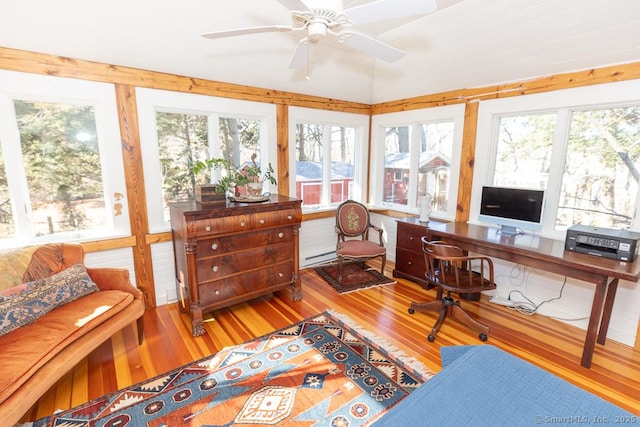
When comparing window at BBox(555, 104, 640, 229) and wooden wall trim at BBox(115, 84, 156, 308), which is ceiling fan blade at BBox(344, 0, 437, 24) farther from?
window at BBox(555, 104, 640, 229)

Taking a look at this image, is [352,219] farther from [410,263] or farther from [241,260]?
[241,260]

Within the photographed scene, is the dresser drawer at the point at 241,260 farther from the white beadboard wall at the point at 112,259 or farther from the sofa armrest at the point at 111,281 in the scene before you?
the white beadboard wall at the point at 112,259

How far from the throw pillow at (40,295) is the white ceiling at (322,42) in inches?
68.9

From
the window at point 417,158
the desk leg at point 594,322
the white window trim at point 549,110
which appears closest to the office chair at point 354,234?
the window at point 417,158

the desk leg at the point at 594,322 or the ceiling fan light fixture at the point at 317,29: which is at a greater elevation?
the ceiling fan light fixture at the point at 317,29

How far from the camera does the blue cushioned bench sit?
1.04 metres

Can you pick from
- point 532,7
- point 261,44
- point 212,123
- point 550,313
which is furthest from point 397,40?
point 550,313

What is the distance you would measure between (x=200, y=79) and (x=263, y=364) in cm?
273

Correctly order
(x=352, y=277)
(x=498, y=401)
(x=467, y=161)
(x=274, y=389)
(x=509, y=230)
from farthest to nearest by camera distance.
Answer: (x=352, y=277)
(x=467, y=161)
(x=509, y=230)
(x=274, y=389)
(x=498, y=401)

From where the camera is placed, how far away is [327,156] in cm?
427

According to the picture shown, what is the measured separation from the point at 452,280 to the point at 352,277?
1.46 metres

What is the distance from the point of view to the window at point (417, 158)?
12.1ft

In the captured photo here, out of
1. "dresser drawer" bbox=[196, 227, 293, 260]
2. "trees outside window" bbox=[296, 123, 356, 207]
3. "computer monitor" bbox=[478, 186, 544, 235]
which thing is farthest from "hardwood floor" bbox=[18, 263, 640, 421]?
"trees outside window" bbox=[296, 123, 356, 207]

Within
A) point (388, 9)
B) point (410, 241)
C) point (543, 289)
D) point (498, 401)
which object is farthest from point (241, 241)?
point (543, 289)
